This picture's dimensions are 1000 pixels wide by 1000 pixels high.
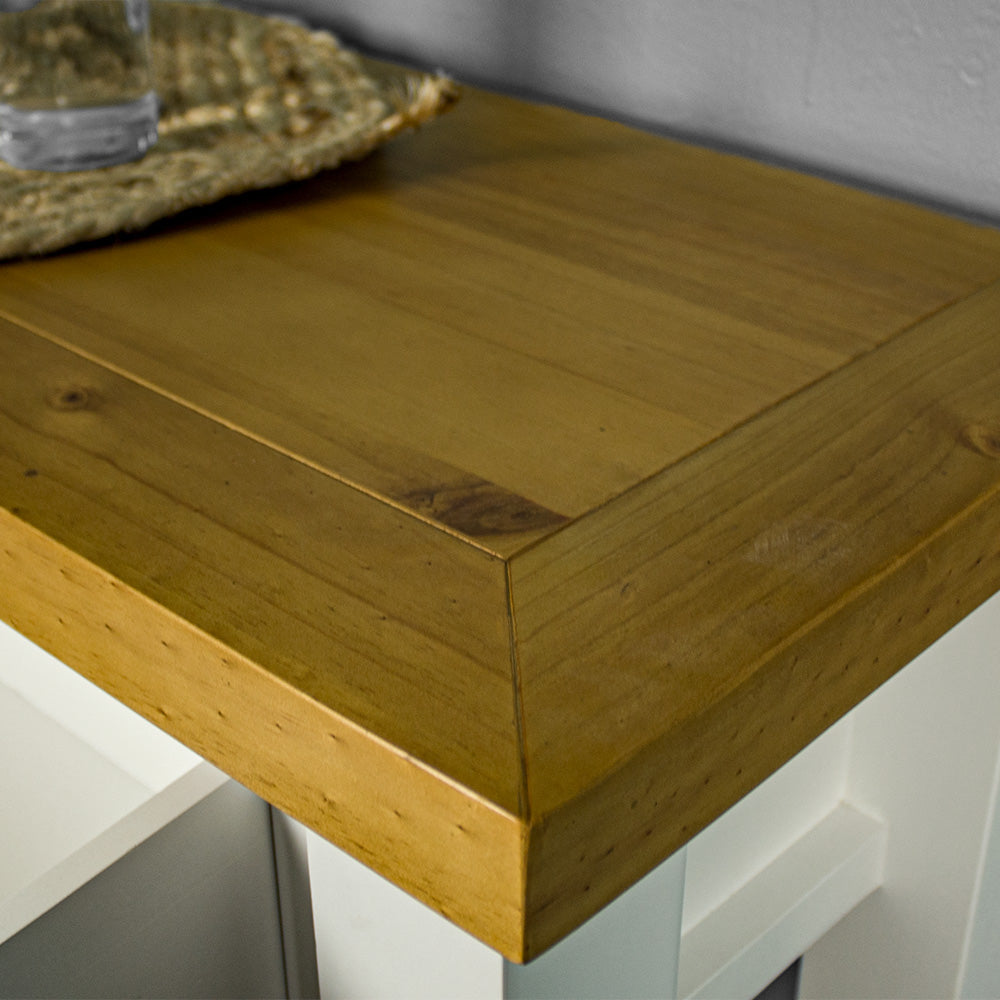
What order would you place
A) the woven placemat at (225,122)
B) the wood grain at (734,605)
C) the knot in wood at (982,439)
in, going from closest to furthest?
1. the wood grain at (734,605)
2. the knot in wood at (982,439)
3. the woven placemat at (225,122)

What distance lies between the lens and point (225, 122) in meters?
0.64

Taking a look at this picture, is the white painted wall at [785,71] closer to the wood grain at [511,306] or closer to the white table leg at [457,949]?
the wood grain at [511,306]

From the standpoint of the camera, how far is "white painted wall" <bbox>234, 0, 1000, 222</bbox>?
538mm

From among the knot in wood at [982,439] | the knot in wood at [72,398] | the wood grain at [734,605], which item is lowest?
the wood grain at [734,605]

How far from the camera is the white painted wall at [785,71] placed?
538 millimetres

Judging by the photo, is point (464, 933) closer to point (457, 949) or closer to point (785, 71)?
point (457, 949)

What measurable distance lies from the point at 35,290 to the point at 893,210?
38 centimetres

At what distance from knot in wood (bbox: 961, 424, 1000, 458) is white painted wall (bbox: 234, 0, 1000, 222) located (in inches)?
8.4

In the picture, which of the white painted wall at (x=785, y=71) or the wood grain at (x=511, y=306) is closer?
the wood grain at (x=511, y=306)

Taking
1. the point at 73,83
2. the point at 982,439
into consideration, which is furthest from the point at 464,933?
the point at 73,83

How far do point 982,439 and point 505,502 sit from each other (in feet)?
0.52

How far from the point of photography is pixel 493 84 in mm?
732

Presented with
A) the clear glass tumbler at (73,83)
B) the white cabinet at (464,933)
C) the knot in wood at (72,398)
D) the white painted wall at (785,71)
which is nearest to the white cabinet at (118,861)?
the white cabinet at (464,933)

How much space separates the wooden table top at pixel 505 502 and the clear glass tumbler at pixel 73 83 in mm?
91
